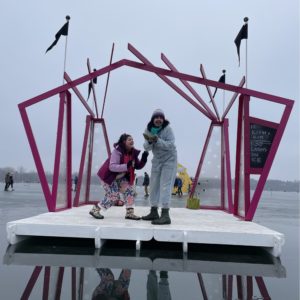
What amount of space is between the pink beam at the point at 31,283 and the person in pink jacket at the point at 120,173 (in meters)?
2.06

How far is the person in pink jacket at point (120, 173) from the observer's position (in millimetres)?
5719

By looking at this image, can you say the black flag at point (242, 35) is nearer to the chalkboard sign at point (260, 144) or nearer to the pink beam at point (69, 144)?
the chalkboard sign at point (260, 144)

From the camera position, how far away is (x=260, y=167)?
6.54m

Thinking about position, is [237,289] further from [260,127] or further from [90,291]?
[260,127]

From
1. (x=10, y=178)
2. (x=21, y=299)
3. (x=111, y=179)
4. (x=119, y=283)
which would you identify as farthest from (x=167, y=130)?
(x=10, y=178)

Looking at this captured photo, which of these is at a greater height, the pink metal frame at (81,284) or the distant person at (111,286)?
the distant person at (111,286)

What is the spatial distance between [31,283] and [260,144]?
472 centimetres

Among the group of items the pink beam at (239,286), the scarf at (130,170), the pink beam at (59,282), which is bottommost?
the pink beam at (59,282)

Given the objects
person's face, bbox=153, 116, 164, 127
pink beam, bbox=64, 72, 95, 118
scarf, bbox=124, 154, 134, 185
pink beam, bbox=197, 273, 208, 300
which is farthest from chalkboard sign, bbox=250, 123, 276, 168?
pink beam, bbox=64, 72, 95, 118

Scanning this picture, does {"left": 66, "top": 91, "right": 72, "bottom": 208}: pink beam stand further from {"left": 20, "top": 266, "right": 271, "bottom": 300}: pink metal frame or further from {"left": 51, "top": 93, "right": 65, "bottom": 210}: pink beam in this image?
{"left": 20, "top": 266, "right": 271, "bottom": 300}: pink metal frame

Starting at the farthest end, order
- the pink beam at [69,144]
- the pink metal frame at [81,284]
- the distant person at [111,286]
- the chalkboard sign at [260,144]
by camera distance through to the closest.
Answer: the pink beam at [69,144] < the chalkboard sign at [260,144] < the pink metal frame at [81,284] < the distant person at [111,286]

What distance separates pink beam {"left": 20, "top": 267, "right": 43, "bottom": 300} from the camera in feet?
9.81

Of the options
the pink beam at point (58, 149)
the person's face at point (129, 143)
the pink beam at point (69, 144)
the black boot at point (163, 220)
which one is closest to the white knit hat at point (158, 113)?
the person's face at point (129, 143)

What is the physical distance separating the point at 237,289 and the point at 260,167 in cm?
355
